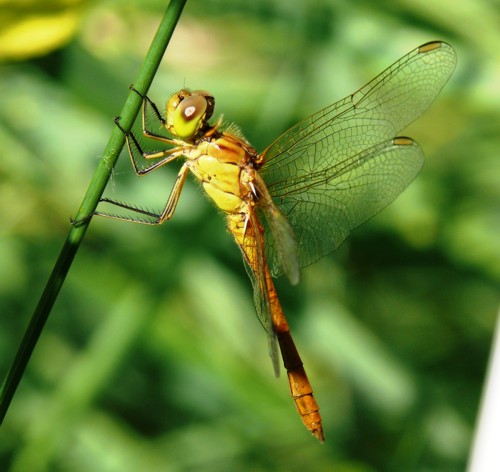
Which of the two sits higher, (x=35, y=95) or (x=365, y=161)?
(x=35, y=95)

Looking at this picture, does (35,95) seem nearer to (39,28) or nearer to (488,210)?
(39,28)

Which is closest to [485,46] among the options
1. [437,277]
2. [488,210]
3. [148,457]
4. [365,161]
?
[488,210]

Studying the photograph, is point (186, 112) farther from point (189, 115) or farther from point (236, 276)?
point (236, 276)

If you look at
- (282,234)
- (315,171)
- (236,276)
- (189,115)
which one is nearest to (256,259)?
(282,234)

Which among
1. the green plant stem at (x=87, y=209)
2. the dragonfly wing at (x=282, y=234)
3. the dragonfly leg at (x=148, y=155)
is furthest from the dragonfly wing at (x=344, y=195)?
the green plant stem at (x=87, y=209)

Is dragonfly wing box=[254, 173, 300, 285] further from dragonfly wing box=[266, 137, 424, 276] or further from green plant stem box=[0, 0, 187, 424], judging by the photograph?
green plant stem box=[0, 0, 187, 424]

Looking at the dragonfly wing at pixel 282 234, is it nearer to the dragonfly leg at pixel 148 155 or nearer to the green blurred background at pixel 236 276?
the dragonfly leg at pixel 148 155

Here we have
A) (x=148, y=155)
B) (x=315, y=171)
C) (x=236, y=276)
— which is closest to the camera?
(x=148, y=155)
